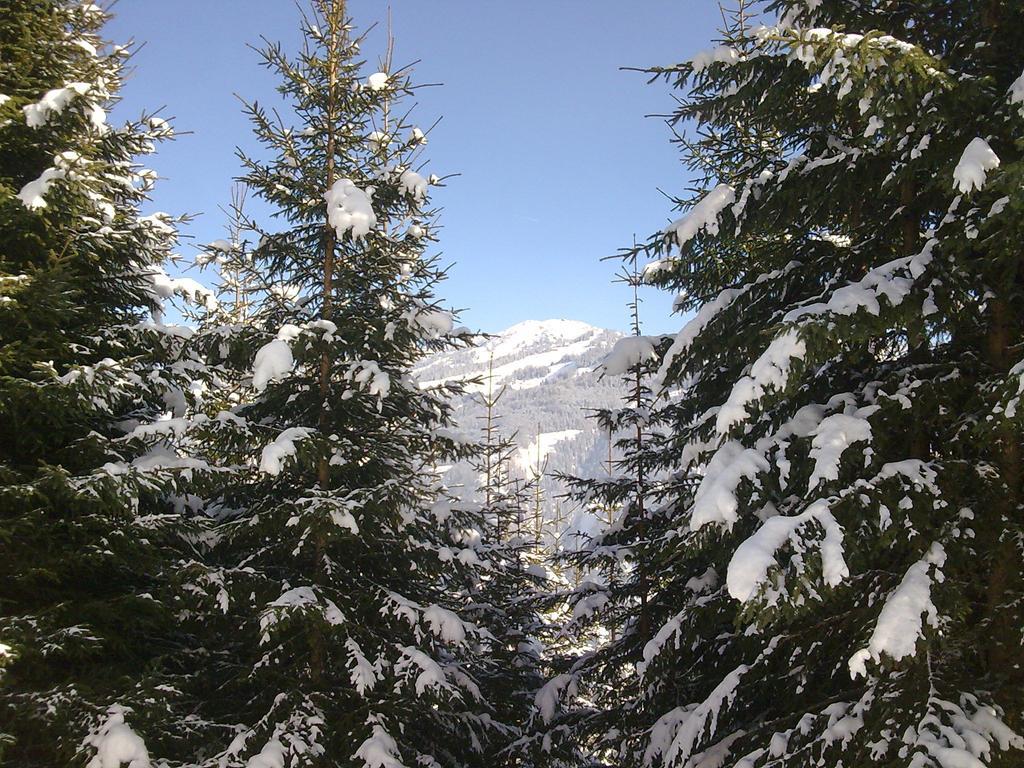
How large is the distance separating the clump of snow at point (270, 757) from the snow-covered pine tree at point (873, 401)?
367 centimetres

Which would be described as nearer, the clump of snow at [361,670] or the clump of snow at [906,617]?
the clump of snow at [906,617]

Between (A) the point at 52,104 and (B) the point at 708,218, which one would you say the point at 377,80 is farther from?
(B) the point at 708,218

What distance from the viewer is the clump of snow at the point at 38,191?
5531mm

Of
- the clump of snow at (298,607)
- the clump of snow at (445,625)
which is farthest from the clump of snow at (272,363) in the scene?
the clump of snow at (445,625)

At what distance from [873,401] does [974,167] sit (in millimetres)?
1718

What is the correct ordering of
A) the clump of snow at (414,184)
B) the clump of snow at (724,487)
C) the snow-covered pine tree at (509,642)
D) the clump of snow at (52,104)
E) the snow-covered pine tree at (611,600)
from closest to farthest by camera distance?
→ the clump of snow at (724,487)
the clump of snow at (52,104)
the clump of snow at (414,184)
the snow-covered pine tree at (611,600)
the snow-covered pine tree at (509,642)

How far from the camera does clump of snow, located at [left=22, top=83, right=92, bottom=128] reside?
594cm

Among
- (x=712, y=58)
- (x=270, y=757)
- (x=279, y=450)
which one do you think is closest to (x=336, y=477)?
(x=279, y=450)

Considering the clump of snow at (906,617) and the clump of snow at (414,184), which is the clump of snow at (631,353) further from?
the clump of snow at (906,617)

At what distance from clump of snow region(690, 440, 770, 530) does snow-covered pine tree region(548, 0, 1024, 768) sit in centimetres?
2

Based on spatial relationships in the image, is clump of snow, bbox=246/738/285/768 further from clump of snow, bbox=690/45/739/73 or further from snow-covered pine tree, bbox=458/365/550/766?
clump of snow, bbox=690/45/739/73

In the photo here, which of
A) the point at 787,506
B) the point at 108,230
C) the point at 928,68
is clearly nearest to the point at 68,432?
the point at 108,230

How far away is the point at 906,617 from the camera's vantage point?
345 cm

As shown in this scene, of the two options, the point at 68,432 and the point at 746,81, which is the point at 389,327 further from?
the point at 746,81
